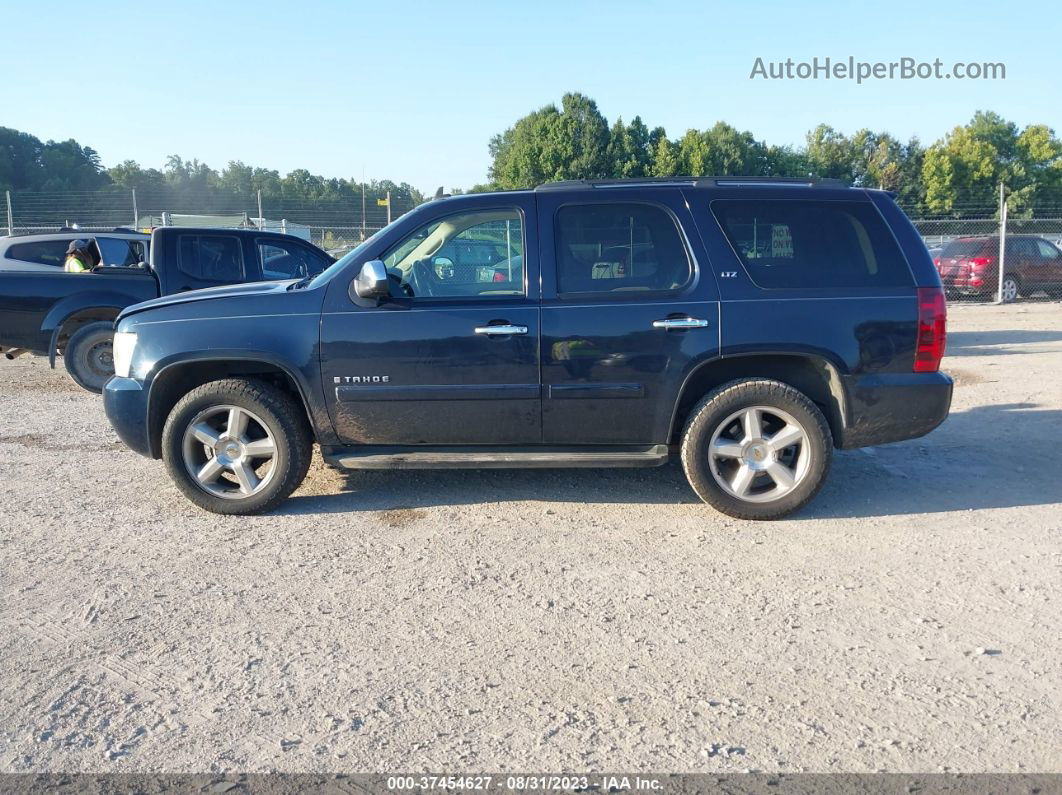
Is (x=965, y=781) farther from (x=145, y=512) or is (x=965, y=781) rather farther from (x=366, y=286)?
(x=145, y=512)

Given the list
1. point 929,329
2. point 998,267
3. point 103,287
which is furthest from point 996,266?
point 103,287

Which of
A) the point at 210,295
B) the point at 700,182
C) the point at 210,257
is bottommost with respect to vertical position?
the point at 210,295

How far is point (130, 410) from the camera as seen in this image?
16.9ft

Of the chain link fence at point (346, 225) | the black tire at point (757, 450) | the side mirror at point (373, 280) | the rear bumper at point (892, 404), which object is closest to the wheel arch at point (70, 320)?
the chain link fence at point (346, 225)

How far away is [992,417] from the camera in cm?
757

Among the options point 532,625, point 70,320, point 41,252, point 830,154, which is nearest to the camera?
point 532,625

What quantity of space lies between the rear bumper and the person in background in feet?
28.9

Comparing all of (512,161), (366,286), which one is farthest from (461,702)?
(512,161)

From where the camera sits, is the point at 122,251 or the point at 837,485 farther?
the point at 122,251

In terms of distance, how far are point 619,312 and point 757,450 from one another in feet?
3.73

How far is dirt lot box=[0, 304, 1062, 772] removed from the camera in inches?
113

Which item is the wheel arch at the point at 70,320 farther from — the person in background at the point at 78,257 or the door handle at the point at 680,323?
the door handle at the point at 680,323

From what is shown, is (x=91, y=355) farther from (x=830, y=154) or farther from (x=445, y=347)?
(x=830, y=154)

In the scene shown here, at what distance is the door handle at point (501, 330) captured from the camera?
490cm
